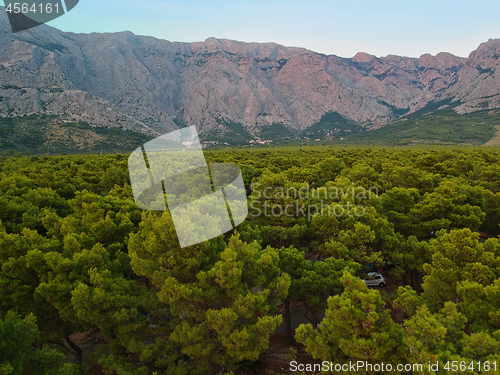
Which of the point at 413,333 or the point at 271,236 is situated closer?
the point at 413,333

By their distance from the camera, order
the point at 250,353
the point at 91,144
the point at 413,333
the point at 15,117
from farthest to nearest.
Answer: the point at 15,117 → the point at 91,144 → the point at 250,353 → the point at 413,333

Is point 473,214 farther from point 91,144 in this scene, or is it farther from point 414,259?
point 91,144

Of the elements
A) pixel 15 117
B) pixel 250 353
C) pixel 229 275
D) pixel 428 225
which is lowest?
pixel 250 353

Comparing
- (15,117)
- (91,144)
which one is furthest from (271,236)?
(15,117)

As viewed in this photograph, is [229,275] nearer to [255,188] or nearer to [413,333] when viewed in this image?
[413,333]

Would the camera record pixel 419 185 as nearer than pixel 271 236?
No

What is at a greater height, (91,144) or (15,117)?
(15,117)

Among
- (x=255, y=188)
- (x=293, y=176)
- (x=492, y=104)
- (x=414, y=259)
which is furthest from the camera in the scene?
(x=492, y=104)

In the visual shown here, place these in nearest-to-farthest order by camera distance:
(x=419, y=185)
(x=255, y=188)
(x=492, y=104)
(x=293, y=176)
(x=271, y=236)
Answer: (x=271, y=236)
(x=255, y=188)
(x=419, y=185)
(x=293, y=176)
(x=492, y=104)

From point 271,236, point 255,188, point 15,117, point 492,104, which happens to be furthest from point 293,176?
point 492,104
